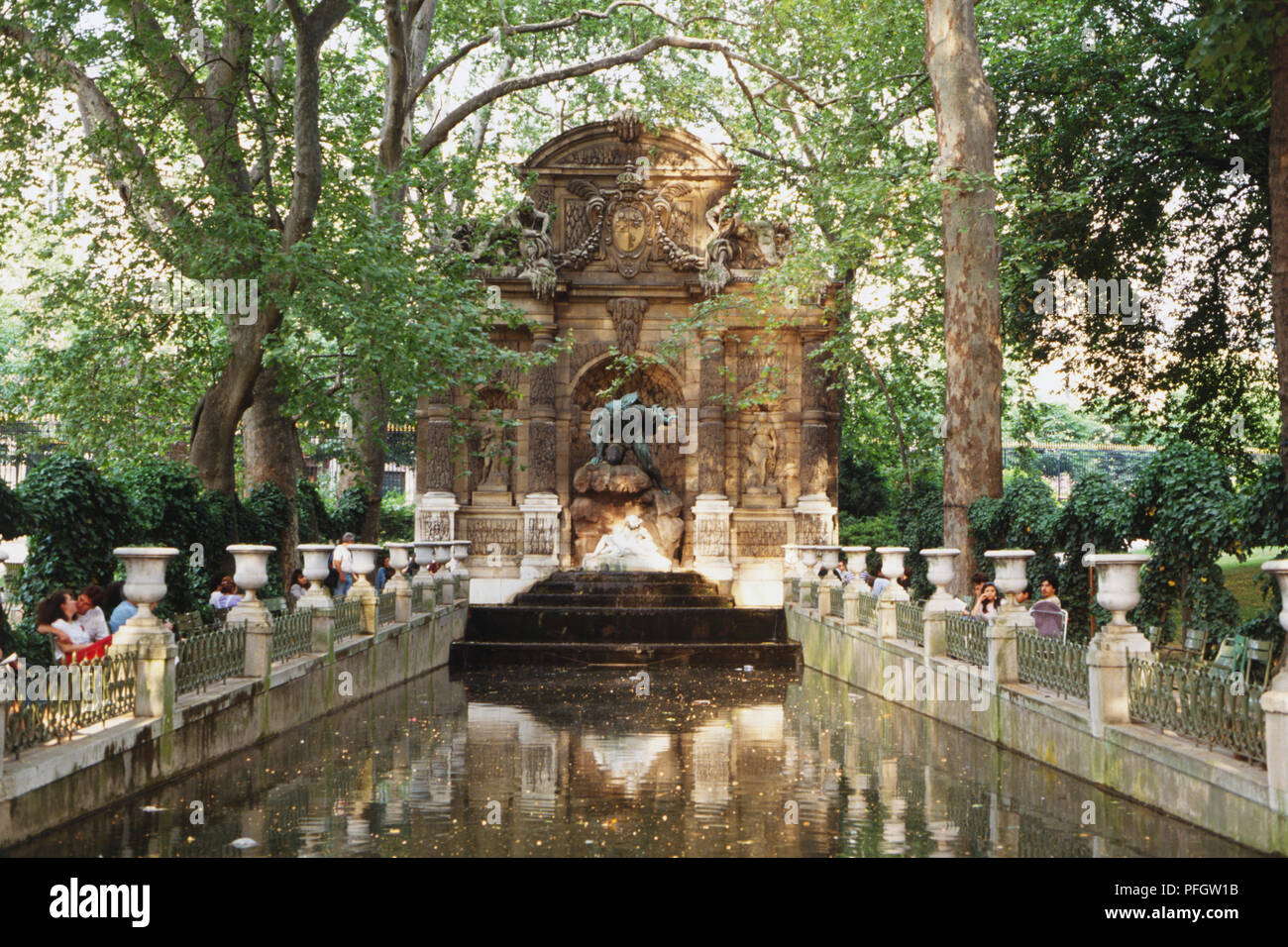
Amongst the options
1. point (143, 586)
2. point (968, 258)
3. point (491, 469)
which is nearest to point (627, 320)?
point (491, 469)

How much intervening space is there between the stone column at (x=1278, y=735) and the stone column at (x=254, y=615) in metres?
8.31

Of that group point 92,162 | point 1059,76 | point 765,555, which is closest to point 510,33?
point 92,162

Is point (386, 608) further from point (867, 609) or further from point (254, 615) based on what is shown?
point (867, 609)

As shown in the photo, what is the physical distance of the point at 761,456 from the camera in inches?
1097

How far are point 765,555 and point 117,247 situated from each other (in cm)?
1399

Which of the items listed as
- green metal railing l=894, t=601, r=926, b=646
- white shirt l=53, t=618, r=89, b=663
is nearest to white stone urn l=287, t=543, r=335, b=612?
white shirt l=53, t=618, r=89, b=663

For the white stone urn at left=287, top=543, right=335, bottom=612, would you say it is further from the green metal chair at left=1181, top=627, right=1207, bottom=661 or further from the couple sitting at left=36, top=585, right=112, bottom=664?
the green metal chair at left=1181, top=627, right=1207, bottom=661

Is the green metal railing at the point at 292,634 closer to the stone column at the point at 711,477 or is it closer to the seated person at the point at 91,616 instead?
the seated person at the point at 91,616

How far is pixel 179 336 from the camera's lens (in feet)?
65.2

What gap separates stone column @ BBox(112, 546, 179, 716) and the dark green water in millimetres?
639

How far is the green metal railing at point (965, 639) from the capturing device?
1326 centimetres

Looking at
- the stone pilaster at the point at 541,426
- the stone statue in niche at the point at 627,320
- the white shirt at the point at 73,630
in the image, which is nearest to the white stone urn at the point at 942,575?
the white shirt at the point at 73,630

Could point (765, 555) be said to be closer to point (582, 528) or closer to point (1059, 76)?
point (582, 528)

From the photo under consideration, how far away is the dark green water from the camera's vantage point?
8.04 meters
